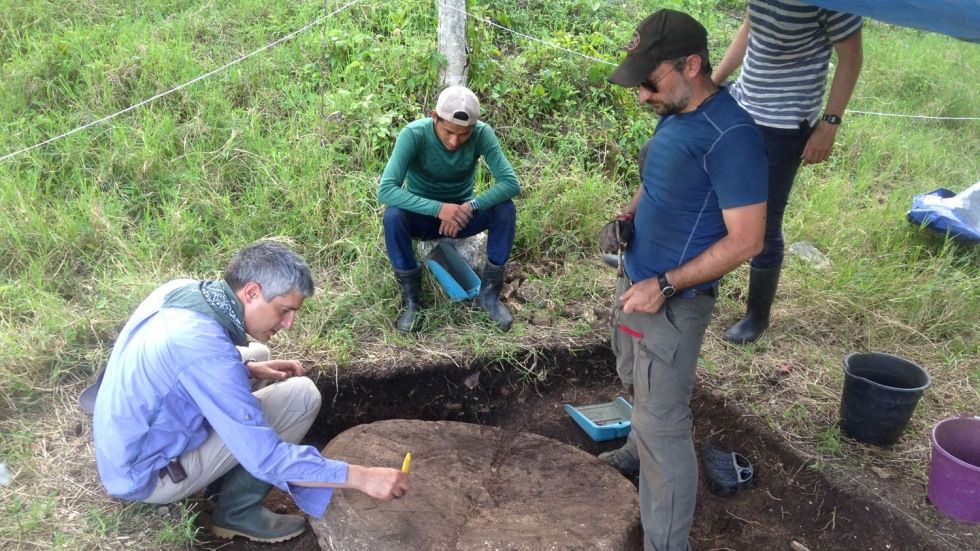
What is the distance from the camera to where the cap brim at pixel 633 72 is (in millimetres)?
2107

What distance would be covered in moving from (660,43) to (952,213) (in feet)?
10.6

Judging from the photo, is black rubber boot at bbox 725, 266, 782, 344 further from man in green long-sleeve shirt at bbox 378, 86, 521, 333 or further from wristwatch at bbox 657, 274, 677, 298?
wristwatch at bbox 657, 274, 677, 298

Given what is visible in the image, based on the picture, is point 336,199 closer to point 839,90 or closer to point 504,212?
point 504,212

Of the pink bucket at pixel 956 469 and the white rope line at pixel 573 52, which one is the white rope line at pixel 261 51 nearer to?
the white rope line at pixel 573 52

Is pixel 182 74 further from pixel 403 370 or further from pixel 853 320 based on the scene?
pixel 853 320

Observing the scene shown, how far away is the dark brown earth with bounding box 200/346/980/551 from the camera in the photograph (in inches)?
108

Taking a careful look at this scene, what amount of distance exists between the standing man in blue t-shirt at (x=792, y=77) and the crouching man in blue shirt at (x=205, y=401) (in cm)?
190

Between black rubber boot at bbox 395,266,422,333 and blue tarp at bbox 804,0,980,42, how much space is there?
6.95ft

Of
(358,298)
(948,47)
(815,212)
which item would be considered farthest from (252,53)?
(948,47)

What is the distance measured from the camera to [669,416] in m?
2.36

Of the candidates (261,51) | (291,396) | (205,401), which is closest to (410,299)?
(291,396)

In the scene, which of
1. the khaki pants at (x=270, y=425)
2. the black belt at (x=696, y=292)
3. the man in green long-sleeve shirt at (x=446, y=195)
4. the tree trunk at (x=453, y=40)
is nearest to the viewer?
the black belt at (x=696, y=292)

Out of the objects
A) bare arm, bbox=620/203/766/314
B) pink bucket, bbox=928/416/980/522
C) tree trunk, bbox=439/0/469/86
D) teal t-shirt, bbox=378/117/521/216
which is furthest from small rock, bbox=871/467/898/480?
tree trunk, bbox=439/0/469/86

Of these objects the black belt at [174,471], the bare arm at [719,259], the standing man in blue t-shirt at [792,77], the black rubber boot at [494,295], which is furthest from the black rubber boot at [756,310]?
the black belt at [174,471]
